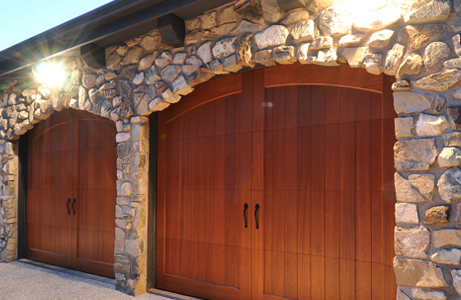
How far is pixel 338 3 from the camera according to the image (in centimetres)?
331

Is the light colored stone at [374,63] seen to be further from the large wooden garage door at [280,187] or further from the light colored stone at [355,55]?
the large wooden garage door at [280,187]

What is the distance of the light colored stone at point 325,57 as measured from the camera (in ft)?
10.9

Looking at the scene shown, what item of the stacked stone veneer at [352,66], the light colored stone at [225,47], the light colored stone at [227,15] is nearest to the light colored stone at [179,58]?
the stacked stone veneer at [352,66]

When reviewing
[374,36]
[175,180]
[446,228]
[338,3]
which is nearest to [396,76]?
[374,36]

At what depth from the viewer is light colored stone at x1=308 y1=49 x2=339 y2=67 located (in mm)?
3334

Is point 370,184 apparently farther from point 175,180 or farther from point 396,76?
point 175,180

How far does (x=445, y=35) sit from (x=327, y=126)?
1.24m

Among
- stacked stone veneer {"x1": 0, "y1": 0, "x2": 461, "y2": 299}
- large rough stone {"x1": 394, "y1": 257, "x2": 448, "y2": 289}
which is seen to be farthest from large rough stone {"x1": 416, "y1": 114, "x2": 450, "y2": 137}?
large rough stone {"x1": 394, "y1": 257, "x2": 448, "y2": 289}

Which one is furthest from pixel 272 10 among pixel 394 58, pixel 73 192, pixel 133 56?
pixel 73 192

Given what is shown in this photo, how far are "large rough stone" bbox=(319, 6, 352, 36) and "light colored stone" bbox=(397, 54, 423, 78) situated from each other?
561 mm

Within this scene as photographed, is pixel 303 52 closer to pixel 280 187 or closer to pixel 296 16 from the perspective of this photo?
pixel 296 16

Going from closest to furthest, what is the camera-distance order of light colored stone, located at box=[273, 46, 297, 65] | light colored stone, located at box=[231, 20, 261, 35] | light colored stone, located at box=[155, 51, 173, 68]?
1. light colored stone, located at box=[273, 46, 297, 65]
2. light colored stone, located at box=[231, 20, 261, 35]
3. light colored stone, located at box=[155, 51, 173, 68]

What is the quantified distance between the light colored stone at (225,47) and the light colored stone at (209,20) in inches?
9.9

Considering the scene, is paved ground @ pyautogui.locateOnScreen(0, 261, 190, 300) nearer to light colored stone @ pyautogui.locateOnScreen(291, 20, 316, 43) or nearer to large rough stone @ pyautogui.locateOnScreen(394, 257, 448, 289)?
large rough stone @ pyautogui.locateOnScreen(394, 257, 448, 289)
